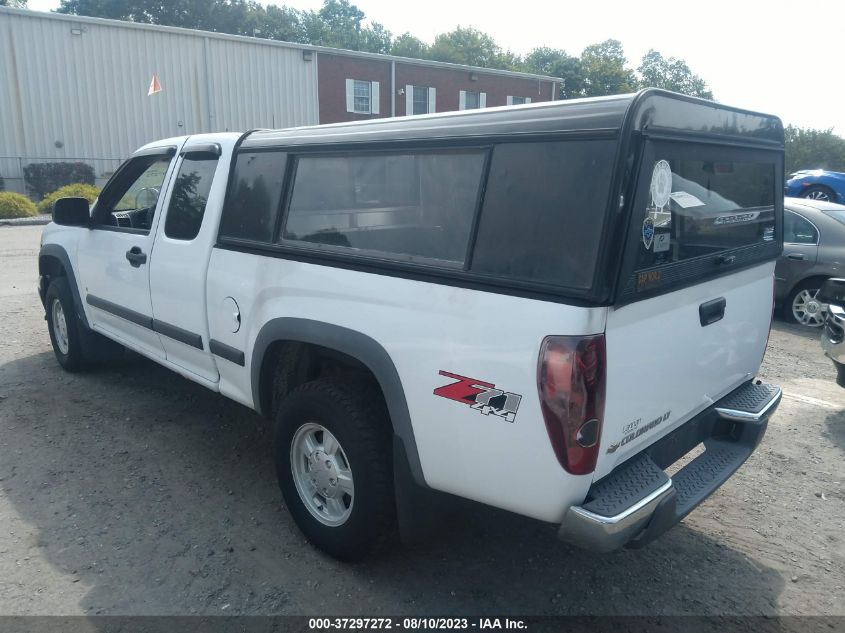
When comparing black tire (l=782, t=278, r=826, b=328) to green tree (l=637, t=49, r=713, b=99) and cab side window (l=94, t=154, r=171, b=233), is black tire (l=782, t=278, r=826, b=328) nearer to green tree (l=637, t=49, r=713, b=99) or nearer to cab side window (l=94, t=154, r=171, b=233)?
cab side window (l=94, t=154, r=171, b=233)

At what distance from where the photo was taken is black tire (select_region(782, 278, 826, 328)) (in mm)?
7641

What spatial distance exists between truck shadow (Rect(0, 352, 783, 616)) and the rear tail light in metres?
0.74

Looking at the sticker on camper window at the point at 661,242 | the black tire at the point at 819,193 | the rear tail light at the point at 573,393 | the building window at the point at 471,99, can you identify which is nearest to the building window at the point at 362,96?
the building window at the point at 471,99

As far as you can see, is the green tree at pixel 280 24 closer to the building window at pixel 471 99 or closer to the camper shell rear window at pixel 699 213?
the building window at pixel 471 99

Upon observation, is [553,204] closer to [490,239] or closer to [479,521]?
[490,239]

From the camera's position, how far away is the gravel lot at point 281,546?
116 inches

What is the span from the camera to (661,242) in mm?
2576

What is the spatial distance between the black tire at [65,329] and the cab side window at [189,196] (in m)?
1.90

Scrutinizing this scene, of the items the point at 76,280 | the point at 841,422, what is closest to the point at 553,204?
the point at 841,422

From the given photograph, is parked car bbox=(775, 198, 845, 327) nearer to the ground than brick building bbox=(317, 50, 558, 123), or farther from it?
nearer to the ground

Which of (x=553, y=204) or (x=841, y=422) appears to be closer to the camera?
(x=553, y=204)

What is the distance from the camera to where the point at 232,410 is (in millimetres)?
5098

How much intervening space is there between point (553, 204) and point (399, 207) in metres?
0.80

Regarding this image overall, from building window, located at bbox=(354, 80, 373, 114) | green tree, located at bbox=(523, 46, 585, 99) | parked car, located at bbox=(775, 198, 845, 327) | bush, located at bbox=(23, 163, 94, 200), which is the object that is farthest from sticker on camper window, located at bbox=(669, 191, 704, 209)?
green tree, located at bbox=(523, 46, 585, 99)
